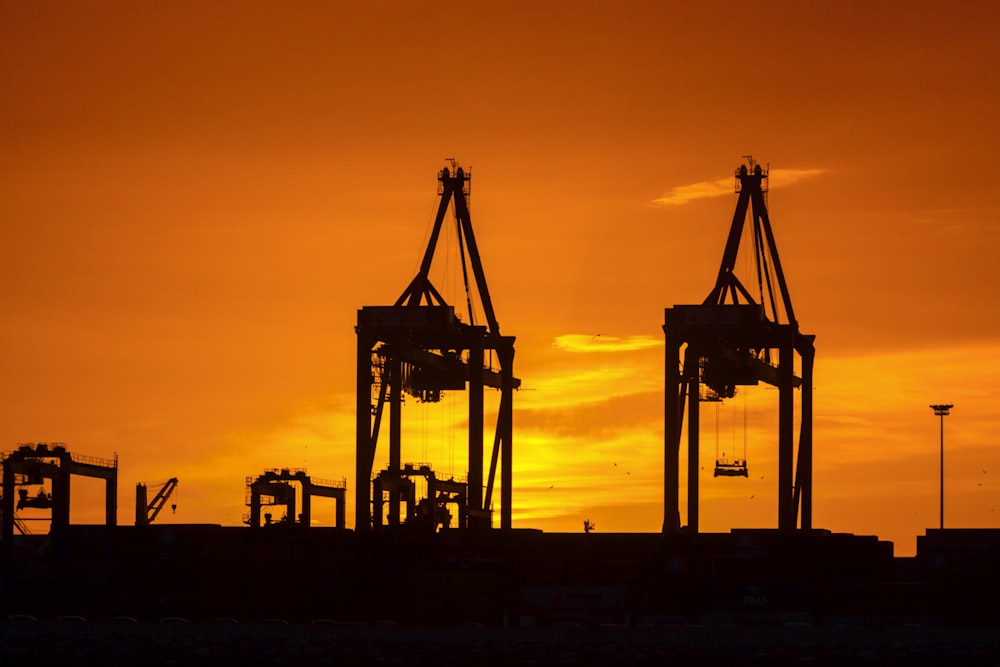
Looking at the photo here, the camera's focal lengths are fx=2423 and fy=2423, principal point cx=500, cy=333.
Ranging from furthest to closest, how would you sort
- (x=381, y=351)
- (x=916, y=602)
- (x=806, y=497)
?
(x=806, y=497), (x=381, y=351), (x=916, y=602)

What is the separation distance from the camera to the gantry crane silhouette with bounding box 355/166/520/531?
343 feet

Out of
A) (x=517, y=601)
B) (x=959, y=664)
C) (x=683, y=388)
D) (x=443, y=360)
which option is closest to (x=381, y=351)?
(x=443, y=360)

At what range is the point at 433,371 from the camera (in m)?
109

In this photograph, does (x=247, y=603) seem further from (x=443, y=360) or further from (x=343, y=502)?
(x=343, y=502)

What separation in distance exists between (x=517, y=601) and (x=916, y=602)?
14.1 metres

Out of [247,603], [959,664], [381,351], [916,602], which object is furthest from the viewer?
[381,351]

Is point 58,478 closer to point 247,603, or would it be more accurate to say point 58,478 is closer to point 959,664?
point 247,603

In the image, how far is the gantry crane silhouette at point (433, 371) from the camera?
343 feet

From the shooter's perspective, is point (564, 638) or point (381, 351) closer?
point (564, 638)

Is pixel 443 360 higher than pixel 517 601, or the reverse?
pixel 443 360

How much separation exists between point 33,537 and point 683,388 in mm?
36514

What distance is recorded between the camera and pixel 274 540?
308 feet

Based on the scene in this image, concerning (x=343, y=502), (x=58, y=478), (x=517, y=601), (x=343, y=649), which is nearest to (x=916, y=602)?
(x=517, y=601)

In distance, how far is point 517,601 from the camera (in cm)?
8700
